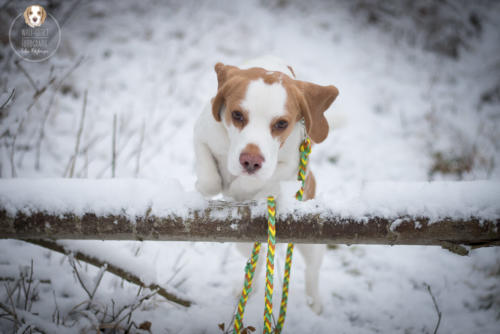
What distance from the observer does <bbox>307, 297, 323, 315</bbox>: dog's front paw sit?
7.21ft

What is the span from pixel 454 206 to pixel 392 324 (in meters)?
1.53

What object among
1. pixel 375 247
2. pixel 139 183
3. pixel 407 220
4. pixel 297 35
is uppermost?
pixel 297 35

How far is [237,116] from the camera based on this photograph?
4.58 ft

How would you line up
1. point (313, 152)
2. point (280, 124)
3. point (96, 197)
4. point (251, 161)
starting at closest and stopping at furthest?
point (96, 197), point (251, 161), point (280, 124), point (313, 152)

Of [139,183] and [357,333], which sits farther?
[357,333]

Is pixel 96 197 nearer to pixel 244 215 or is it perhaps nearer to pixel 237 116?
pixel 244 215

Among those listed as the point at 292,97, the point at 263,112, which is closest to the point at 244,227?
the point at 263,112

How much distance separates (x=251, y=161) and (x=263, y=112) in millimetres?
245

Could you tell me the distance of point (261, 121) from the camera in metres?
1.36

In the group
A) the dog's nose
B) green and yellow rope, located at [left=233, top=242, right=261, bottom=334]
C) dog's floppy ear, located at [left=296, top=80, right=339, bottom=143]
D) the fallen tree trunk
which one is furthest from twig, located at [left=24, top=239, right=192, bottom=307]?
dog's floppy ear, located at [left=296, top=80, right=339, bottom=143]

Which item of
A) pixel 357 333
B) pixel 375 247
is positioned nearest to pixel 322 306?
pixel 357 333

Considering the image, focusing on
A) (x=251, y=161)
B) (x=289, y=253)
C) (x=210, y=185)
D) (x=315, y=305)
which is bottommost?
(x=315, y=305)

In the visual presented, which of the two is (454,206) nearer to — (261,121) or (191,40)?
(261,121)

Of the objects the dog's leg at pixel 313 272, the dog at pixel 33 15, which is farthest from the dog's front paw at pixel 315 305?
the dog at pixel 33 15
